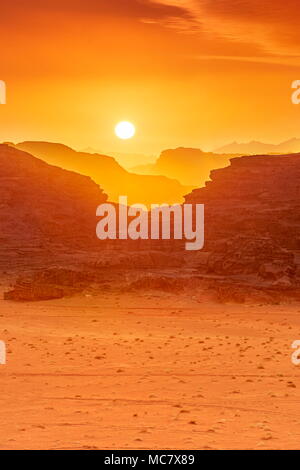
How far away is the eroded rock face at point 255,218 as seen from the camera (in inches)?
1505

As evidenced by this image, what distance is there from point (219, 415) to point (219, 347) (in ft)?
22.8

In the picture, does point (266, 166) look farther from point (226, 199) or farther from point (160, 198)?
point (160, 198)

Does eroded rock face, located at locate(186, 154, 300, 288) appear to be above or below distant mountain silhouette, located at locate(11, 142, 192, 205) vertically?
below

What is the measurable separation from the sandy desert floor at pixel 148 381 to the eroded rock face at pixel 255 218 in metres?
11.3

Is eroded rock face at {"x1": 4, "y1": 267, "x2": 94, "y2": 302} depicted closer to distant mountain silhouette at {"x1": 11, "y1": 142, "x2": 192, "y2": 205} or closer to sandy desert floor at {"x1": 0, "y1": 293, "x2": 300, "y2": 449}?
sandy desert floor at {"x1": 0, "y1": 293, "x2": 300, "y2": 449}

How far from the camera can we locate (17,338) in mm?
20875

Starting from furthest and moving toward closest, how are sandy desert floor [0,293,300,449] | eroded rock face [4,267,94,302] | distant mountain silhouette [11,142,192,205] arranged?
distant mountain silhouette [11,142,192,205] → eroded rock face [4,267,94,302] → sandy desert floor [0,293,300,449]

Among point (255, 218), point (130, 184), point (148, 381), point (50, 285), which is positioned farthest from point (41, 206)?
point (130, 184)

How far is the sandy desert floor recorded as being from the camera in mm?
11742

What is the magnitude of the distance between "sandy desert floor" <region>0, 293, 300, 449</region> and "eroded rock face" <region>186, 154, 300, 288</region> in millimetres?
11282

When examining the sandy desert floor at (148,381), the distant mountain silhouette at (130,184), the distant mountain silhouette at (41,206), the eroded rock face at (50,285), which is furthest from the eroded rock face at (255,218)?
the distant mountain silhouette at (130,184)

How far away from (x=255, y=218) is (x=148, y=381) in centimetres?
4150

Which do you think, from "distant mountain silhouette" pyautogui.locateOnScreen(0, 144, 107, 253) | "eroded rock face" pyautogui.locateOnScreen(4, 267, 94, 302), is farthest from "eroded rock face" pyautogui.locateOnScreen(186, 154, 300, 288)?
"distant mountain silhouette" pyautogui.locateOnScreen(0, 144, 107, 253)

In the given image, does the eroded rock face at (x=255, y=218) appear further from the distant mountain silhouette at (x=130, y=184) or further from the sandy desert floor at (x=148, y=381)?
the distant mountain silhouette at (x=130, y=184)
